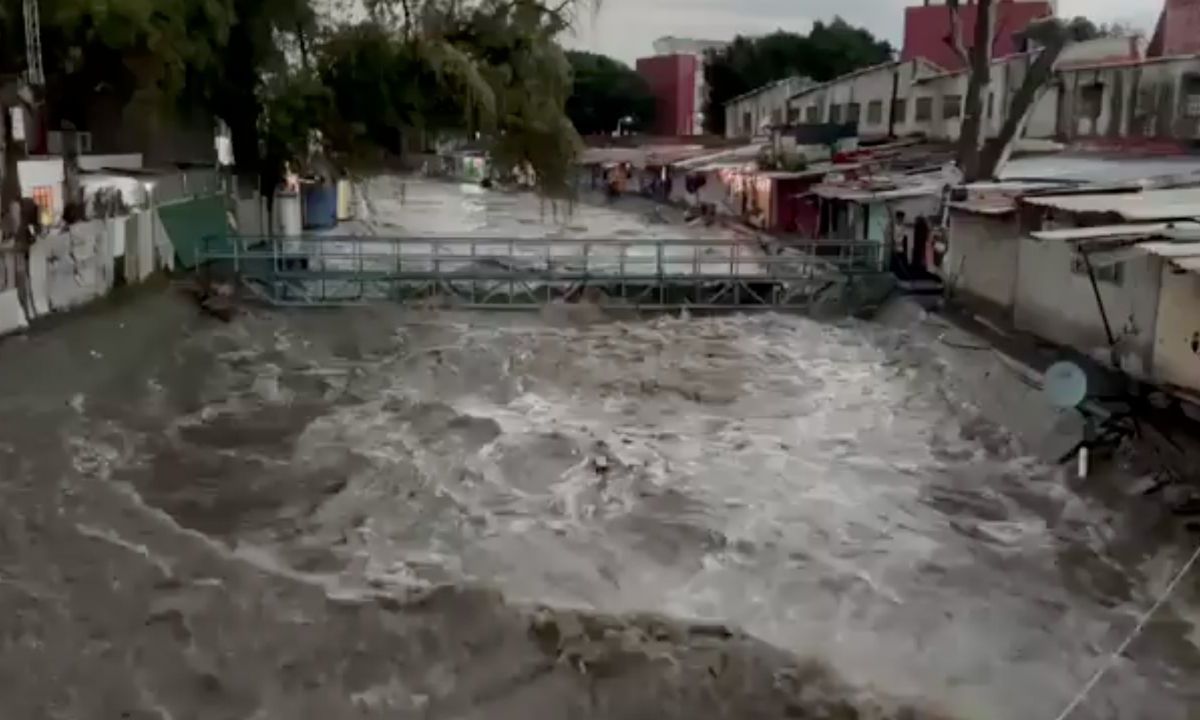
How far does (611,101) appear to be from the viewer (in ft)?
212

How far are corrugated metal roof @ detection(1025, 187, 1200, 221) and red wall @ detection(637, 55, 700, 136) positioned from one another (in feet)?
167

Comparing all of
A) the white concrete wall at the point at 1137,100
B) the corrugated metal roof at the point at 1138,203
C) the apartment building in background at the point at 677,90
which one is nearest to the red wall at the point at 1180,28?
the white concrete wall at the point at 1137,100

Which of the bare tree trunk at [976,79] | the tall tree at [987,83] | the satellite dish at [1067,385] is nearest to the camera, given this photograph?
the satellite dish at [1067,385]

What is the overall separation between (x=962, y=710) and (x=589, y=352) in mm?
13329

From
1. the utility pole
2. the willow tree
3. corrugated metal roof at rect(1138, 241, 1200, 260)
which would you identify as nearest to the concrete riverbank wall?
the utility pole

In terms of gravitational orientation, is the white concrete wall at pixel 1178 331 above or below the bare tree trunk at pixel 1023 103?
below

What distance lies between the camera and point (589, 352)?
21203mm

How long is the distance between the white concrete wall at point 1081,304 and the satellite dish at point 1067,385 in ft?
2.85

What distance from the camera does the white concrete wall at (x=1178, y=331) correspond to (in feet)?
41.3

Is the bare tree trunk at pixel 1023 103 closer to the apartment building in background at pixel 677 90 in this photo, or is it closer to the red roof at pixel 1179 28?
the red roof at pixel 1179 28

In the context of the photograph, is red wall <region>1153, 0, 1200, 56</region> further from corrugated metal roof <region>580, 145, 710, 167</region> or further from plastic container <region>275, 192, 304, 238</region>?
corrugated metal roof <region>580, 145, 710, 167</region>

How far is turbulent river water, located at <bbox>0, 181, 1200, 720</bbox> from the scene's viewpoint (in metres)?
8.73

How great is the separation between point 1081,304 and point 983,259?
175 inches

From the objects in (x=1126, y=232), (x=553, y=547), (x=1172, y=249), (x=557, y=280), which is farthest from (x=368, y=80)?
(x=1172, y=249)
